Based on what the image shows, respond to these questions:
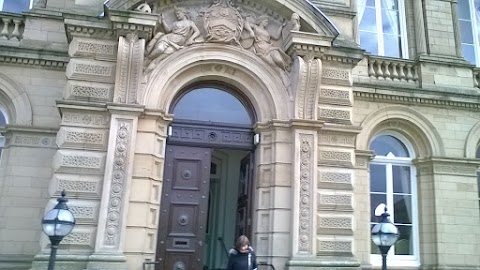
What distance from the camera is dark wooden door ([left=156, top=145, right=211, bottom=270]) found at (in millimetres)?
8461

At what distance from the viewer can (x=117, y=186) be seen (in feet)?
25.9

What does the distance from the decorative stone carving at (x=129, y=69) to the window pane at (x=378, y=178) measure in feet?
18.9

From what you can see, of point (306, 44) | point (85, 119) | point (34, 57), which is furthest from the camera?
point (34, 57)

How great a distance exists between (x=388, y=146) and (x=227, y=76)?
4.53 meters

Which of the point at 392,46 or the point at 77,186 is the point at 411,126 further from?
the point at 77,186

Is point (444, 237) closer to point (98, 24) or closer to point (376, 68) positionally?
point (376, 68)

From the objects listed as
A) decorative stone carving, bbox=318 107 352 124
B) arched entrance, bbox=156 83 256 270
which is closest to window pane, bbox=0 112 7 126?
arched entrance, bbox=156 83 256 270

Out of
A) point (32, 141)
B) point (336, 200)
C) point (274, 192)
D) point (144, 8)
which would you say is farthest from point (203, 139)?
point (32, 141)

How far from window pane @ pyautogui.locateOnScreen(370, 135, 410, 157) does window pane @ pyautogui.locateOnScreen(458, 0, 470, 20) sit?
4311 mm

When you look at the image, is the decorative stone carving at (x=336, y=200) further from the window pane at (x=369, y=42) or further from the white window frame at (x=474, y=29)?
the white window frame at (x=474, y=29)

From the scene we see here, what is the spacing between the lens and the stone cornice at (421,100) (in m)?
11.0

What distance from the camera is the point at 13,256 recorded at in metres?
8.77

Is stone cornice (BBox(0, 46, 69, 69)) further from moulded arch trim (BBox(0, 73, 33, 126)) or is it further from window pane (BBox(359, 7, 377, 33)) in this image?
window pane (BBox(359, 7, 377, 33))

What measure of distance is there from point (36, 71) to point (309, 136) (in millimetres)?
5640
